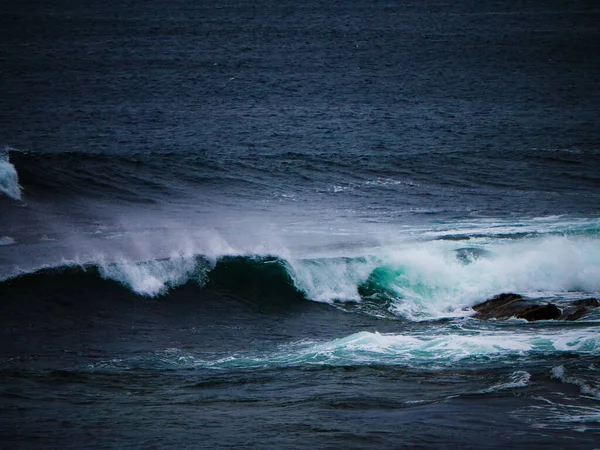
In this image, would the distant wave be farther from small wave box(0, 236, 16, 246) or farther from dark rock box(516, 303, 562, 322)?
small wave box(0, 236, 16, 246)

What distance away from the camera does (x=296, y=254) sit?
2459 cm

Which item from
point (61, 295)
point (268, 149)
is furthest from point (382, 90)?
point (61, 295)

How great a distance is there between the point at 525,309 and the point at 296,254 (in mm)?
6847

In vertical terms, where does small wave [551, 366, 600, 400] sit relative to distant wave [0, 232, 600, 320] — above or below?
below

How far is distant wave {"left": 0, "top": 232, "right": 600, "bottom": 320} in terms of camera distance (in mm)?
21844

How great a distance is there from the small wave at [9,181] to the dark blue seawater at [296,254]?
Answer: 76mm

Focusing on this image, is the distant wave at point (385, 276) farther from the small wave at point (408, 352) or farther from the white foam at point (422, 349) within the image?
the small wave at point (408, 352)

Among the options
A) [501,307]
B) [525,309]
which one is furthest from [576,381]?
[501,307]

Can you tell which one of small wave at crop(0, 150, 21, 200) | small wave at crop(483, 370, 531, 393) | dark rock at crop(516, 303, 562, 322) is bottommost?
small wave at crop(483, 370, 531, 393)

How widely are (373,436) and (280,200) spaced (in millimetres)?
19485

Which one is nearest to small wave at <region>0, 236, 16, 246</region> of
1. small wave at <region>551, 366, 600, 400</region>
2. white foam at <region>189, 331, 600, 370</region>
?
white foam at <region>189, 331, 600, 370</region>

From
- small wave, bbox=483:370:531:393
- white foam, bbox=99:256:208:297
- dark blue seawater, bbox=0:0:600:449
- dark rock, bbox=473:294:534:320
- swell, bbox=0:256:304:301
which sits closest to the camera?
dark blue seawater, bbox=0:0:600:449

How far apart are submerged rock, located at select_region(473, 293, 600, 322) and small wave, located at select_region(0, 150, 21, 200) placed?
1652 cm

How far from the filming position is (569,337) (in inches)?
683
